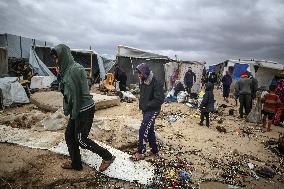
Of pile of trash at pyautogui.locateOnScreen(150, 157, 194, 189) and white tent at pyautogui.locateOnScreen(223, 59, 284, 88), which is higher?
white tent at pyautogui.locateOnScreen(223, 59, 284, 88)

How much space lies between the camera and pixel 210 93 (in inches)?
338

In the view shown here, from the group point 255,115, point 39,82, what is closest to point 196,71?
point 255,115

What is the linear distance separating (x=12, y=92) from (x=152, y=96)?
22.2 ft

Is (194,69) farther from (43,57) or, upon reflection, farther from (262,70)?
(43,57)

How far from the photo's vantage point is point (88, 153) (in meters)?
4.77

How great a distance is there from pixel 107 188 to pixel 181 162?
182 cm

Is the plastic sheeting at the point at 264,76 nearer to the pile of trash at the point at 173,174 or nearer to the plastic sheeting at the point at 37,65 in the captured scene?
the plastic sheeting at the point at 37,65

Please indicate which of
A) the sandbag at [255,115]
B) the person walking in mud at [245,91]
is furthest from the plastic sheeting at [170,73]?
the sandbag at [255,115]

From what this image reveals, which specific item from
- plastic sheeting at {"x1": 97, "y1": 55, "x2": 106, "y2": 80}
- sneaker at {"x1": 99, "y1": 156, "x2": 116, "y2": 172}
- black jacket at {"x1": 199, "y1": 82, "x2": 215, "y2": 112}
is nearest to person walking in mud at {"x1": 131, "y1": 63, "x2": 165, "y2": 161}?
sneaker at {"x1": 99, "y1": 156, "x2": 116, "y2": 172}

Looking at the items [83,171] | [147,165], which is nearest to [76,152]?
[83,171]

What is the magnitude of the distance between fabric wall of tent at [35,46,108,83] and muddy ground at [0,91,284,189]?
8.65 meters

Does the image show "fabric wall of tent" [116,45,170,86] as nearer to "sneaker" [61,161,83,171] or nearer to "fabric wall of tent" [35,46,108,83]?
"fabric wall of tent" [35,46,108,83]

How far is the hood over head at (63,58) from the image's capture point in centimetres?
376

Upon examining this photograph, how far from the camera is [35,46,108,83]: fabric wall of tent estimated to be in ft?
57.4
